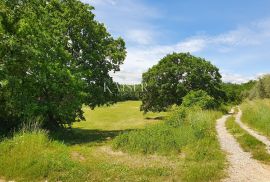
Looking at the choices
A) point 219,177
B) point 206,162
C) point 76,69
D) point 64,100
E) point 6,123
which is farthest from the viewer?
point 76,69

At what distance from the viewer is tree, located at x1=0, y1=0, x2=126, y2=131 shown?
2067cm

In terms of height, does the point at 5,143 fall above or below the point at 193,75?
below

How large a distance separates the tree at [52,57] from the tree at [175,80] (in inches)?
955

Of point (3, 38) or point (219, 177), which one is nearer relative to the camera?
point (219, 177)

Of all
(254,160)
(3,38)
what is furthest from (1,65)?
(254,160)

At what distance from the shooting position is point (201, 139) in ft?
58.6

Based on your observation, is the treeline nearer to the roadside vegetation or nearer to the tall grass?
the roadside vegetation

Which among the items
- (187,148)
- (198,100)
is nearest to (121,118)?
(198,100)

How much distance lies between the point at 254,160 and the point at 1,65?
13489mm

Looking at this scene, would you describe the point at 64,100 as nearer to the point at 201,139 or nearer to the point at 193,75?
the point at 201,139

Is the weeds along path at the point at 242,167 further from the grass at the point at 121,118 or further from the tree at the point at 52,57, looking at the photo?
the grass at the point at 121,118

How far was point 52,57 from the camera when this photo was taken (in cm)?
2505

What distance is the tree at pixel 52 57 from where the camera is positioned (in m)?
20.7

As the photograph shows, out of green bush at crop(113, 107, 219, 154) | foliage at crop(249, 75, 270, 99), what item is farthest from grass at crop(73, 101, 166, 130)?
green bush at crop(113, 107, 219, 154)
